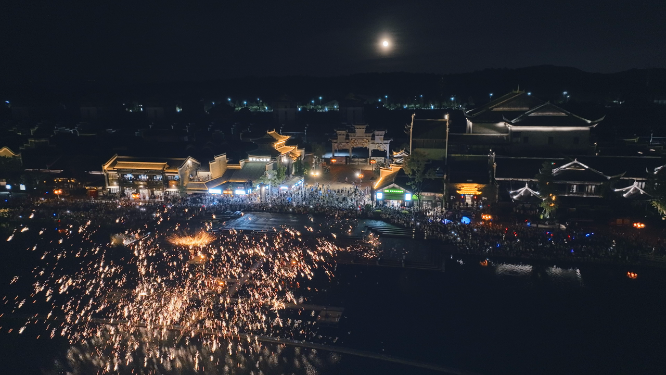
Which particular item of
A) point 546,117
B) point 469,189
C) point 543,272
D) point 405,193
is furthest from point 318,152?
point 543,272

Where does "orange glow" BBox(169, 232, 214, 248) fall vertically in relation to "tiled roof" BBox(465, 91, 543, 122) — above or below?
below

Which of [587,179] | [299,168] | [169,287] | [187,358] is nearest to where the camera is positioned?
[187,358]

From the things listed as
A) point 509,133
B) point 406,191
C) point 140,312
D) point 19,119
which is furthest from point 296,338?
point 19,119

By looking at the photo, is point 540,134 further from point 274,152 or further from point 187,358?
point 187,358

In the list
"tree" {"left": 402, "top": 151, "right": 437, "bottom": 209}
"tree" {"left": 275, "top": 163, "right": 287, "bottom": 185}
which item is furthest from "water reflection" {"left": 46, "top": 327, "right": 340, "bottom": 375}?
"tree" {"left": 275, "top": 163, "right": 287, "bottom": 185}

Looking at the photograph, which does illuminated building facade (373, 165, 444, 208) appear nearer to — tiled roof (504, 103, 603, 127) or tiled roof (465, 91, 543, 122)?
tiled roof (504, 103, 603, 127)

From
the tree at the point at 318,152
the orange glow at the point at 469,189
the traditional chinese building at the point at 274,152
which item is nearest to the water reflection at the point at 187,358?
the orange glow at the point at 469,189
